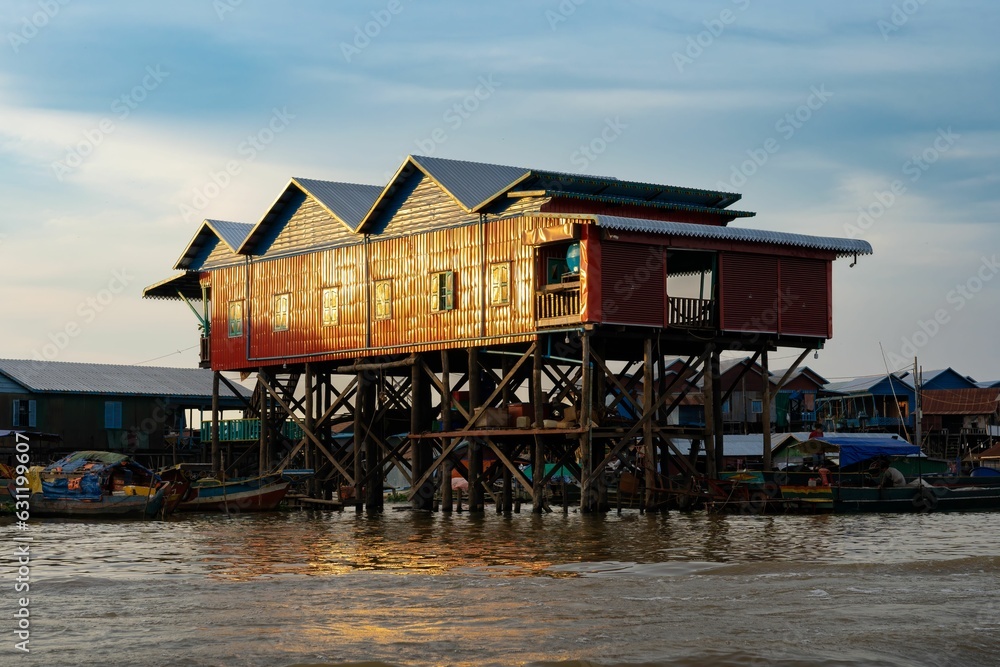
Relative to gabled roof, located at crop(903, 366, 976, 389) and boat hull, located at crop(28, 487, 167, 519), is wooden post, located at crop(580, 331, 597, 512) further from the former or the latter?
gabled roof, located at crop(903, 366, 976, 389)

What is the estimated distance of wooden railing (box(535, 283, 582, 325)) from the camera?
35.3m

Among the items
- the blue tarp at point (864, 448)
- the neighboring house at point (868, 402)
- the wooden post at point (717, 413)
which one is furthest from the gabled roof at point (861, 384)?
the wooden post at point (717, 413)

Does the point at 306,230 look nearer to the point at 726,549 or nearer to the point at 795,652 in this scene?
the point at 726,549

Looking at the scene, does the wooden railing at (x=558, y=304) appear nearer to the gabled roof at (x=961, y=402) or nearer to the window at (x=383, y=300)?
the window at (x=383, y=300)

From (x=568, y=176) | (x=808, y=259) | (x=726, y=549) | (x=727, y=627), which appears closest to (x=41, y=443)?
(x=568, y=176)

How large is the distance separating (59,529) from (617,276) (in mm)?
15846

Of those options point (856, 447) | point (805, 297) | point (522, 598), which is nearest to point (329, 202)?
point (805, 297)

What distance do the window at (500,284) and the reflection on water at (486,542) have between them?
607 cm

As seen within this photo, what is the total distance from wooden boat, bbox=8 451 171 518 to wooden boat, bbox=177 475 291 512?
6.35 feet

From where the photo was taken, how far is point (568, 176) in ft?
121

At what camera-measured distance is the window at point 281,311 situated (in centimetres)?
4575

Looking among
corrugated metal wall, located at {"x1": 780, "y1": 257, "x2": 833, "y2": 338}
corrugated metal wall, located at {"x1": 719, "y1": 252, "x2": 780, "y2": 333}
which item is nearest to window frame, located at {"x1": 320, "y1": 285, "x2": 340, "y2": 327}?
corrugated metal wall, located at {"x1": 719, "y1": 252, "x2": 780, "y2": 333}

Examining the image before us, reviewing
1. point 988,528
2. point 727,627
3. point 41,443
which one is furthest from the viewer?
point 41,443

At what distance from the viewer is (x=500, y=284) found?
37.8 metres
